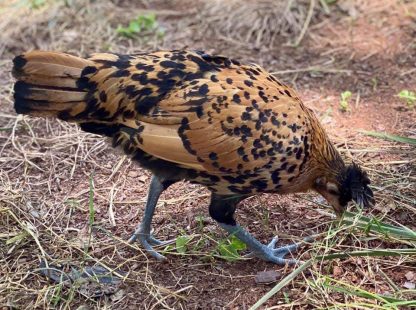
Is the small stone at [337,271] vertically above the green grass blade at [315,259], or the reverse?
the green grass blade at [315,259]

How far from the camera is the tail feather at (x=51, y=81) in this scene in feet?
10.6

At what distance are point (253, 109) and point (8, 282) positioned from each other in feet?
5.20

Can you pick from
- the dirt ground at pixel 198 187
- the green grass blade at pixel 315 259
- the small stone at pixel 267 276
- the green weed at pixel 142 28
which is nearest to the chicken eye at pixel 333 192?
the dirt ground at pixel 198 187

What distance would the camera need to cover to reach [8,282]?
340cm

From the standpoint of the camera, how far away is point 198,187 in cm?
419

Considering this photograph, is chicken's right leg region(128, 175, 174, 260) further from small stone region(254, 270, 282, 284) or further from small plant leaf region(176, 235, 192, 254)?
small stone region(254, 270, 282, 284)

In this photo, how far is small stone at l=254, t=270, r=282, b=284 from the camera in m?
3.35

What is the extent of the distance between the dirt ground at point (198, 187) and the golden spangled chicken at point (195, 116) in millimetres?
403

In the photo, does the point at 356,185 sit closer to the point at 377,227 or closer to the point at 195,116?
the point at 377,227

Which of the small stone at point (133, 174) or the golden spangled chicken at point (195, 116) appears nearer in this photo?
the golden spangled chicken at point (195, 116)

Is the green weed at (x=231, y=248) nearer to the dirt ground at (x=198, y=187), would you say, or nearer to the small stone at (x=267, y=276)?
the dirt ground at (x=198, y=187)

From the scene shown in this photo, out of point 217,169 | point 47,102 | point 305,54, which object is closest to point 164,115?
point 217,169

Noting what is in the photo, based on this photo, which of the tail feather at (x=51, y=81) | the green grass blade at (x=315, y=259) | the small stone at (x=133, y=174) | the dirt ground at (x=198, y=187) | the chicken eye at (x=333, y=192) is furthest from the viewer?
the small stone at (x=133, y=174)

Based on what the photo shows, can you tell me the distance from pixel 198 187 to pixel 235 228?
30.4 inches
